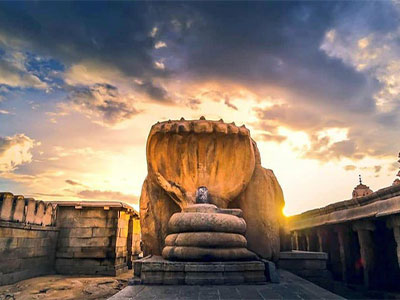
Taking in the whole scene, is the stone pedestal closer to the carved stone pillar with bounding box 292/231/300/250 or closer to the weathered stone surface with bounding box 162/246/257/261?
the weathered stone surface with bounding box 162/246/257/261

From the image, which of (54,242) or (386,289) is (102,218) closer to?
(54,242)

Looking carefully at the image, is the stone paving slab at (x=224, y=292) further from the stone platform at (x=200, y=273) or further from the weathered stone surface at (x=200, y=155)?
the weathered stone surface at (x=200, y=155)

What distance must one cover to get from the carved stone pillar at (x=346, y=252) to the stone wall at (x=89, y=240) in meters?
7.55

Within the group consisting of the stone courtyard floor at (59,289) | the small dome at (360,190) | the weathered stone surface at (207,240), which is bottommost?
the stone courtyard floor at (59,289)

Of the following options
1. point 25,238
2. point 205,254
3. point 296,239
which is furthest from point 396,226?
point 296,239

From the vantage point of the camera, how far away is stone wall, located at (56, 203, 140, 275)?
11031mm

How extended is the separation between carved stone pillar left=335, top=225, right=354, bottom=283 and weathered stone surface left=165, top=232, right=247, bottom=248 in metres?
5.15

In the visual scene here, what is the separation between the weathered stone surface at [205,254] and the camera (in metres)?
5.30

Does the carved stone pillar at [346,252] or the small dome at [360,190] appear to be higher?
the small dome at [360,190]

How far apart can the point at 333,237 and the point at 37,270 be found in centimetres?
982

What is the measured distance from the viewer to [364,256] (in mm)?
8062

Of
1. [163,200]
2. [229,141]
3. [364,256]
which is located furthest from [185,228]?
[364,256]

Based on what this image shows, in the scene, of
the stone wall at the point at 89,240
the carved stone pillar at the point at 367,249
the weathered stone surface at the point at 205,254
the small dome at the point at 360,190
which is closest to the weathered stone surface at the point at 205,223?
the weathered stone surface at the point at 205,254

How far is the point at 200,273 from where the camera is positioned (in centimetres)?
498
